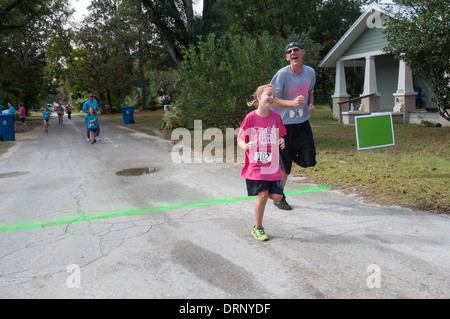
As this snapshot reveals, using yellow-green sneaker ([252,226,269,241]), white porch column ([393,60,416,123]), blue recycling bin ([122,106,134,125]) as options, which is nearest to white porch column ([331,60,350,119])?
white porch column ([393,60,416,123])

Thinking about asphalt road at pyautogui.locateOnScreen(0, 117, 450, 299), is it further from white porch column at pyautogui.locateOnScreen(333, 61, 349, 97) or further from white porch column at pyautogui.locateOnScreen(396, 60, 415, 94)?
white porch column at pyautogui.locateOnScreen(333, 61, 349, 97)

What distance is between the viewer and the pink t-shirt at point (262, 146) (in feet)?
13.8

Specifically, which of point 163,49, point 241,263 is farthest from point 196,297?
point 163,49

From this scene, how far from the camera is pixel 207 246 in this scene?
4.10 meters

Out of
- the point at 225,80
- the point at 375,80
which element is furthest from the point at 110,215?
the point at 375,80

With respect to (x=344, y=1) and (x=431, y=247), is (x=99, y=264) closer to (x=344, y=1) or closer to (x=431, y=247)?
(x=431, y=247)

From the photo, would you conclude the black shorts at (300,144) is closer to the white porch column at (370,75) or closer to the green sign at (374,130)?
the green sign at (374,130)

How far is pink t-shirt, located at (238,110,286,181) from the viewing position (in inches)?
165

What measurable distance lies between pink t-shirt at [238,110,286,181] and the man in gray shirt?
0.81 metres

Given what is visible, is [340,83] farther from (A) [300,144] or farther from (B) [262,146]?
(B) [262,146]

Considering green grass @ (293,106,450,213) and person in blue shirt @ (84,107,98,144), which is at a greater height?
person in blue shirt @ (84,107,98,144)

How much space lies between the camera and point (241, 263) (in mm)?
3629

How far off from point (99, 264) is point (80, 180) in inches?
184

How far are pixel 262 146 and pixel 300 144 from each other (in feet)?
4.32
